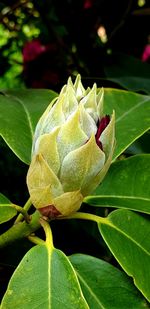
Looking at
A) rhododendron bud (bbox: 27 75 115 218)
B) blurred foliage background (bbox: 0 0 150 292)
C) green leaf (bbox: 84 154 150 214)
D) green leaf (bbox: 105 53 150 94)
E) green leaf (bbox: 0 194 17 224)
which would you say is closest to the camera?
rhododendron bud (bbox: 27 75 115 218)

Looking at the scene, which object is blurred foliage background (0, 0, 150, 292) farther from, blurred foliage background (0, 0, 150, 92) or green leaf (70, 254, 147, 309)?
green leaf (70, 254, 147, 309)

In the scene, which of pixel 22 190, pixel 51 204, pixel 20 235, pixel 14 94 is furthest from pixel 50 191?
pixel 22 190

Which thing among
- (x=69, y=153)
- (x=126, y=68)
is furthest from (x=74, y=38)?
(x=69, y=153)

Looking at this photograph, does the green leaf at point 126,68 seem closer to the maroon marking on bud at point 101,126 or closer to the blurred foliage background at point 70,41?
the blurred foliage background at point 70,41

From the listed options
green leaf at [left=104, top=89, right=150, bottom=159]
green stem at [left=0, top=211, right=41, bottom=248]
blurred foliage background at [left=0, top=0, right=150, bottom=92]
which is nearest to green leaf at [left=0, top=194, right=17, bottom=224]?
green stem at [left=0, top=211, right=41, bottom=248]

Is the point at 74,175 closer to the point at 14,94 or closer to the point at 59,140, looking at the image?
the point at 59,140
